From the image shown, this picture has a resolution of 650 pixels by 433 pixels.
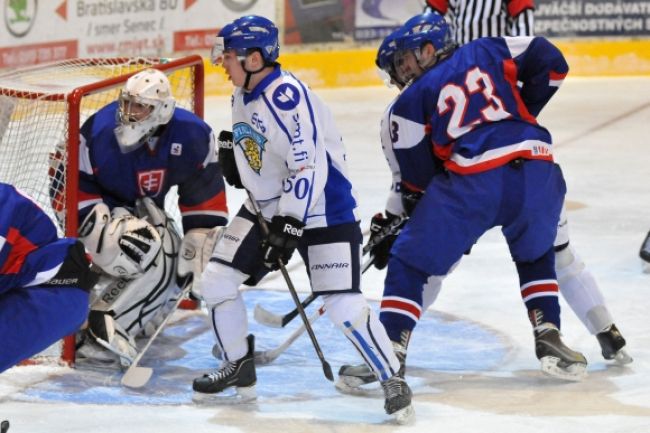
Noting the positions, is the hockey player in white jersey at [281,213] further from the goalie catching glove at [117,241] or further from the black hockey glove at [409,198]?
the goalie catching glove at [117,241]

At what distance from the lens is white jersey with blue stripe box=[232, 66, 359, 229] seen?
3.52 m

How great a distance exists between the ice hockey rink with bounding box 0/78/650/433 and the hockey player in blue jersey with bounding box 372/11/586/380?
8.3 inches

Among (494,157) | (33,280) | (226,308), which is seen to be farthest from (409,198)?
(33,280)

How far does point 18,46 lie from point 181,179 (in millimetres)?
4930

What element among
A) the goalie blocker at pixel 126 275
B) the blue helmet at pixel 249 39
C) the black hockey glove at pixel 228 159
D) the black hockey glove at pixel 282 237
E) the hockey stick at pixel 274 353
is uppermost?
the blue helmet at pixel 249 39

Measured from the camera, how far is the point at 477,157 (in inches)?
149

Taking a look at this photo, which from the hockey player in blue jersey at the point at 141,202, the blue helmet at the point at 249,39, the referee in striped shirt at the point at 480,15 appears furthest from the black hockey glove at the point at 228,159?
the referee in striped shirt at the point at 480,15

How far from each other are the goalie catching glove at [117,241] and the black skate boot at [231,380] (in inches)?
21.8

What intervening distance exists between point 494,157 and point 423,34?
0.39 metres

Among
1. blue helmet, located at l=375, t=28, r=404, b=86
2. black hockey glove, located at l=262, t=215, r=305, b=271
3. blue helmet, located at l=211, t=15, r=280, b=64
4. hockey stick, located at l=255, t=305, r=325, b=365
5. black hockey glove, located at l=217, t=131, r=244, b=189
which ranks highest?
blue helmet, located at l=211, t=15, r=280, b=64

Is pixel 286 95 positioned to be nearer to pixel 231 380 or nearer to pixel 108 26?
pixel 231 380

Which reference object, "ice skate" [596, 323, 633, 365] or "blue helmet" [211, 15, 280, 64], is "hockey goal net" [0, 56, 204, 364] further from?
"ice skate" [596, 323, 633, 365]

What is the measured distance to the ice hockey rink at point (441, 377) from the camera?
3.57 meters

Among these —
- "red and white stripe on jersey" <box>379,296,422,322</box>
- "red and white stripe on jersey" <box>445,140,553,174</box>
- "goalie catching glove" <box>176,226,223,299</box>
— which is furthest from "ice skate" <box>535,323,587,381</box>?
"goalie catching glove" <box>176,226,223,299</box>
